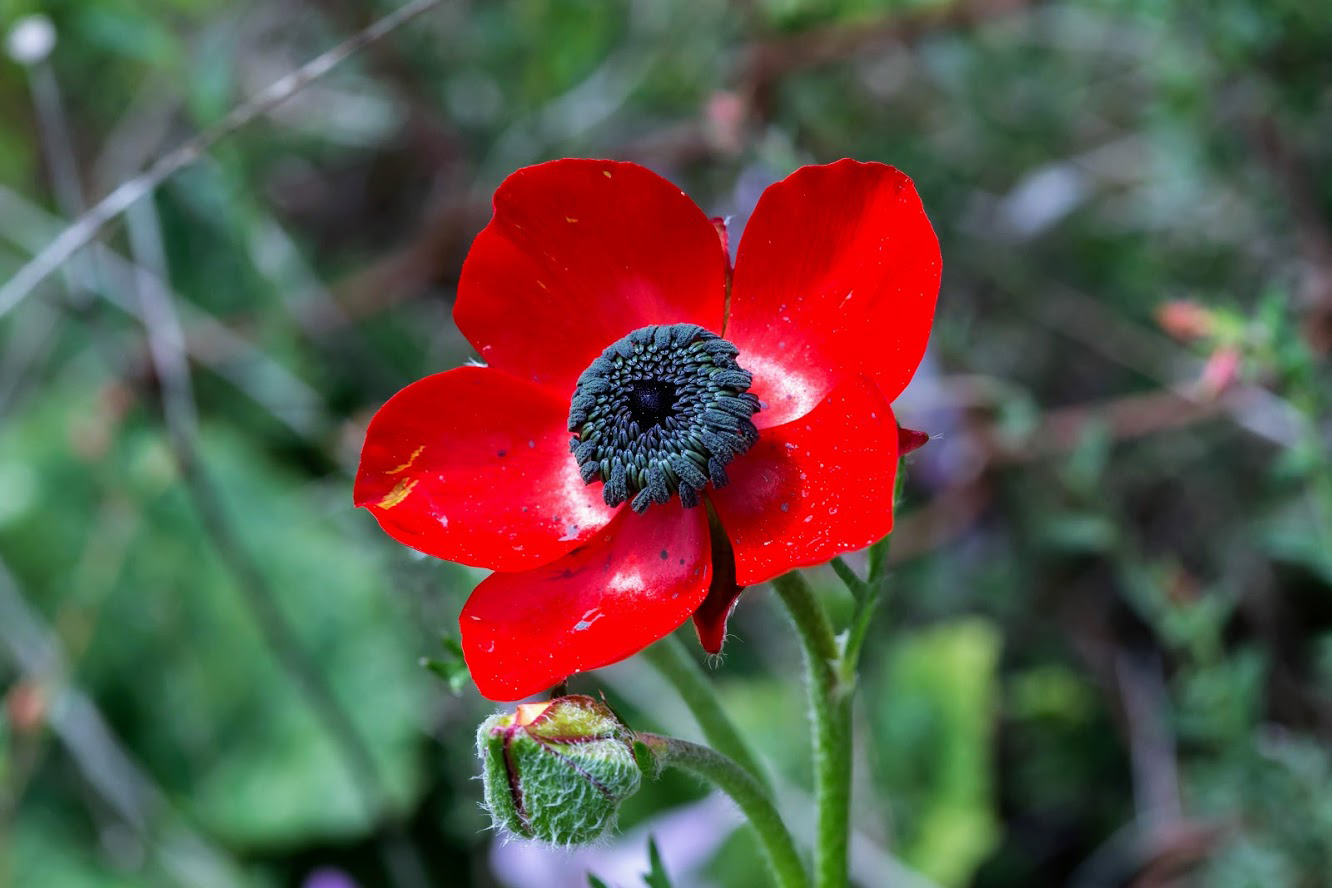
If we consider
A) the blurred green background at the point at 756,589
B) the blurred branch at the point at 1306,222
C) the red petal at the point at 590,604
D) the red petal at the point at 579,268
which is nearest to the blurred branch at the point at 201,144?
the blurred green background at the point at 756,589

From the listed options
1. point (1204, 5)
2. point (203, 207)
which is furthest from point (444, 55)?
point (1204, 5)

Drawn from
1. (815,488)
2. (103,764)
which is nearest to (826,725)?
(815,488)

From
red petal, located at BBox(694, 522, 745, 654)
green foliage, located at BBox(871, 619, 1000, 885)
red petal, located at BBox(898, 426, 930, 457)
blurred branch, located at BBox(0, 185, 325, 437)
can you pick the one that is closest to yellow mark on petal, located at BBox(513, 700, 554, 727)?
red petal, located at BBox(694, 522, 745, 654)

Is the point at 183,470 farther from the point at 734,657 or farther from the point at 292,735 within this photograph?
the point at 734,657

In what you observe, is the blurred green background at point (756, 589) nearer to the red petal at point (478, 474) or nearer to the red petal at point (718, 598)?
the red petal at point (478, 474)

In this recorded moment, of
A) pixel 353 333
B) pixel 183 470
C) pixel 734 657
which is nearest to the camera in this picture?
Result: pixel 183 470
